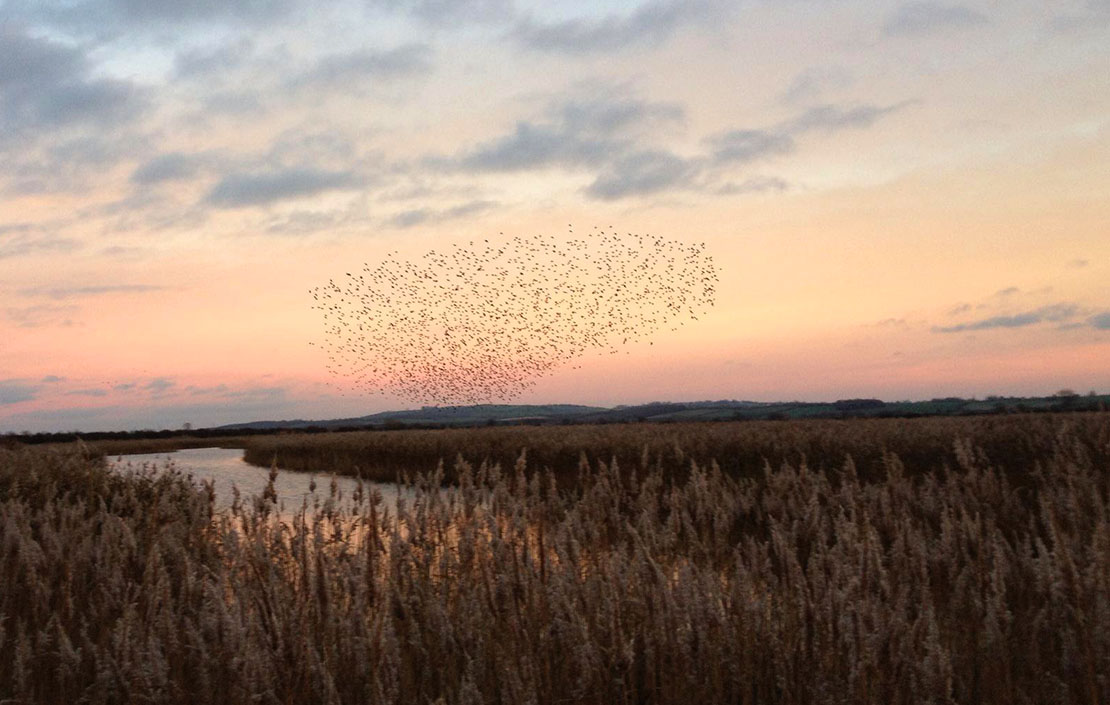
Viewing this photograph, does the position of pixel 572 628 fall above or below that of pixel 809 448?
above

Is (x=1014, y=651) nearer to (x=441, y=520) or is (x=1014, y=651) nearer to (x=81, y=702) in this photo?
(x=441, y=520)

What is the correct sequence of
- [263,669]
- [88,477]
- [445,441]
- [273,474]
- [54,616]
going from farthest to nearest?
[445,441]
[88,477]
[273,474]
[54,616]
[263,669]

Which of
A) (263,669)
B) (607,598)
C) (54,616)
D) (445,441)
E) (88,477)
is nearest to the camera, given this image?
(263,669)

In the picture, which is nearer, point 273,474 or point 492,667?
point 492,667

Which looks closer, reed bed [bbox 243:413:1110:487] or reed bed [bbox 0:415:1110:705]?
reed bed [bbox 0:415:1110:705]

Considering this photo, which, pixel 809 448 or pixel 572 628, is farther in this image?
pixel 809 448

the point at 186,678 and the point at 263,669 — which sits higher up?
the point at 263,669

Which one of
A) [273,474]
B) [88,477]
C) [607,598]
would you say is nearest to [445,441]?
[88,477]

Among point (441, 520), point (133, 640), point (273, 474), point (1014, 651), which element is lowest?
point (1014, 651)

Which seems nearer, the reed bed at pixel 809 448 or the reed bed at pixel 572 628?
the reed bed at pixel 572 628

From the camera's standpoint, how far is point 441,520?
517 centimetres

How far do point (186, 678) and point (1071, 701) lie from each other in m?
3.87

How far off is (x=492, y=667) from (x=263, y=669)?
1.04 meters

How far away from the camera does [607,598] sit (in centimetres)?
351
